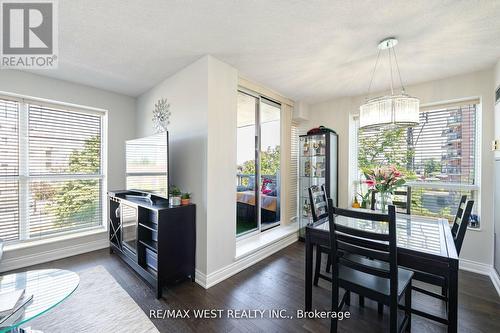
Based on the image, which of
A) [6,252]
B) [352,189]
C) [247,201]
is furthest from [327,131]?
[6,252]

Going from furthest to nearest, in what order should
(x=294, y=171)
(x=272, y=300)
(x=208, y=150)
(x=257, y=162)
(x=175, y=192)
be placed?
(x=294, y=171), (x=257, y=162), (x=175, y=192), (x=208, y=150), (x=272, y=300)

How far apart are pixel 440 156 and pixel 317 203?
2052 mm

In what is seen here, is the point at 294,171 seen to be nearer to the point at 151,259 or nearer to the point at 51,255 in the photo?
the point at 151,259

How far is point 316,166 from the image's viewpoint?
3844mm

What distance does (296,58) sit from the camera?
244 centimetres

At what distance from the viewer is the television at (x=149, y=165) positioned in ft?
8.14

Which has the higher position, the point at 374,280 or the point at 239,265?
the point at 374,280

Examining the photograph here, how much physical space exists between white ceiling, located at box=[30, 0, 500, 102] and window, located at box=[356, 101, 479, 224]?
2.01 feet

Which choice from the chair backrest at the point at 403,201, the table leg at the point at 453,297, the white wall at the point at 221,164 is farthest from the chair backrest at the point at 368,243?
the chair backrest at the point at 403,201

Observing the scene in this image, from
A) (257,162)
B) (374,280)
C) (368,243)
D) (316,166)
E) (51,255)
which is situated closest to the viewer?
(368,243)

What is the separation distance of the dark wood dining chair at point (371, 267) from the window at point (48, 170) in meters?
3.81

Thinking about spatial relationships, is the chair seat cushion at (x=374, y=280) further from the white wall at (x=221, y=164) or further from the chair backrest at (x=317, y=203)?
the white wall at (x=221, y=164)

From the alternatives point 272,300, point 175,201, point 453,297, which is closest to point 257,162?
point 175,201

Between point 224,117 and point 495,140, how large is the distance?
3208 mm
